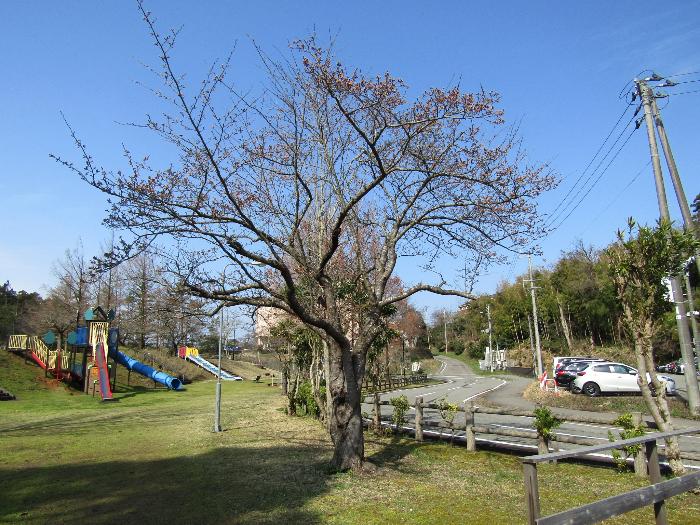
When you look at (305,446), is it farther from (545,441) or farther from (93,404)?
(93,404)

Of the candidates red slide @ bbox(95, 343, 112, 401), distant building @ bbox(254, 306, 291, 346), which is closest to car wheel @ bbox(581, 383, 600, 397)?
distant building @ bbox(254, 306, 291, 346)

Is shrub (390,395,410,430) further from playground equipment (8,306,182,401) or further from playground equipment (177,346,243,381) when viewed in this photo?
playground equipment (177,346,243,381)

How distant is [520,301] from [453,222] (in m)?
48.1

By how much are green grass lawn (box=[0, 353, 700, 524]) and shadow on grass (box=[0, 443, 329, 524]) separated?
18mm

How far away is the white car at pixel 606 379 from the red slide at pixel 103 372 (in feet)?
70.5

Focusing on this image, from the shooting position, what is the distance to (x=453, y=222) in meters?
9.21

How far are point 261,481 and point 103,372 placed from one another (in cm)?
2137

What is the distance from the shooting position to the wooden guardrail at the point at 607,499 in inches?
128

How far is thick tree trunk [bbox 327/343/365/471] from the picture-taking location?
8.20m

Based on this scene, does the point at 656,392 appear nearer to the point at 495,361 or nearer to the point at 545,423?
the point at 545,423

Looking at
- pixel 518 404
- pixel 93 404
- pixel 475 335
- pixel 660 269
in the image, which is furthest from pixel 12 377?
pixel 475 335

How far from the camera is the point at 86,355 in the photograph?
28.7 metres

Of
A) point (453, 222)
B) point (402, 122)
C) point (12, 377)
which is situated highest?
point (402, 122)

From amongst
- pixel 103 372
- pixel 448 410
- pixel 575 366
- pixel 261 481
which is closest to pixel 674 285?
pixel 448 410
